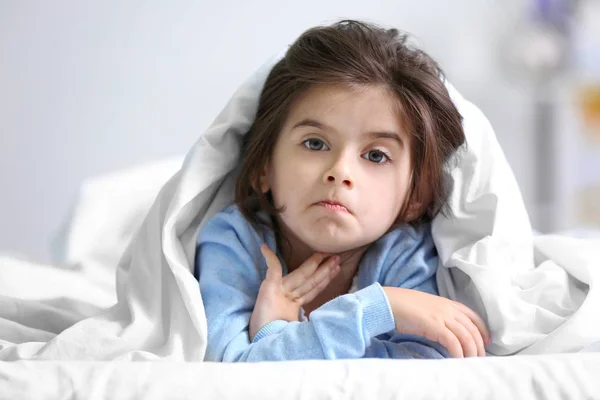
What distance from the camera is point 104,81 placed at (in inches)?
92.7

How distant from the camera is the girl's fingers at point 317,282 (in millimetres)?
1043

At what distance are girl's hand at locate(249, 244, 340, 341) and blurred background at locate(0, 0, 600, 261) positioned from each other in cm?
131

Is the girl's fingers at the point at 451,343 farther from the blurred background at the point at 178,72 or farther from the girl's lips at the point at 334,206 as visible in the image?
the blurred background at the point at 178,72

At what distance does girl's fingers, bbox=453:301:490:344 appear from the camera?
99cm

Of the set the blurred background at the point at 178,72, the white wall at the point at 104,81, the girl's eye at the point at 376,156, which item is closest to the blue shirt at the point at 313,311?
the girl's eye at the point at 376,156

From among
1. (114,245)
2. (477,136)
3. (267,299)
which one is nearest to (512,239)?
(477,136)

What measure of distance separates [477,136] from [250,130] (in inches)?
12.4

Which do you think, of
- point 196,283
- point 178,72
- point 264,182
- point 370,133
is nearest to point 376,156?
point 370,133

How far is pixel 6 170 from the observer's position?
233 centimetres

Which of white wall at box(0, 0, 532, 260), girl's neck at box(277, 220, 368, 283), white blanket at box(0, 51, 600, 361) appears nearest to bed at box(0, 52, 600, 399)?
white blanket at box(0, 51, 600, 361)

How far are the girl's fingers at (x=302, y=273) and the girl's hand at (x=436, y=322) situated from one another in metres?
0.13

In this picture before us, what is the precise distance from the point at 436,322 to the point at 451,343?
0.10 ft

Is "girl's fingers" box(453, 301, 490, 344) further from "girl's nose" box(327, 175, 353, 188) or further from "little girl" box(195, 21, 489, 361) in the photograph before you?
"girl's nose" box(327, 175, 353, 188)

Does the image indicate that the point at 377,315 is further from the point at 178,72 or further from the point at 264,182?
the point at 178,72
